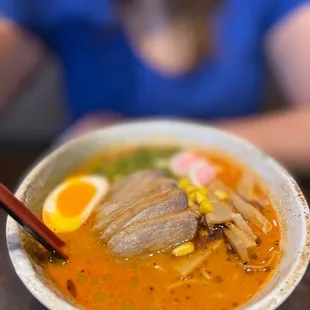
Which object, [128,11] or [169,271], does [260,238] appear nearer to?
[169,271]

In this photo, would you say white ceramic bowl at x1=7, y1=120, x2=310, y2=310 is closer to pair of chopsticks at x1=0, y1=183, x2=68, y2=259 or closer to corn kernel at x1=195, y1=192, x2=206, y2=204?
pair of chopsticks at x1=0, y1=183, x2=68, y2=259

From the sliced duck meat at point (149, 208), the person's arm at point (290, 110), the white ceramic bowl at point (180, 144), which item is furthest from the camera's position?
the person's arm at point (290, 110)

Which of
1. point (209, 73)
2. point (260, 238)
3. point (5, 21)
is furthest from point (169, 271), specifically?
point (5, 21)

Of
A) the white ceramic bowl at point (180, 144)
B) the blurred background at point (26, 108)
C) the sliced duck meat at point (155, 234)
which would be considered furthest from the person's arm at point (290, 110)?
the sliced duck meat at point (155, 234)

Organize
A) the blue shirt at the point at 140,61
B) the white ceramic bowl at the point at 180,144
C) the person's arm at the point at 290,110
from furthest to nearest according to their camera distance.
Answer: the blue shirt at the point at 140,61
the person's arm at the point at 290,110
the white ceramic bowl at the point at 180,144

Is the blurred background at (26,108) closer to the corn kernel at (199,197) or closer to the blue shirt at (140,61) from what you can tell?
the blue shirt at (140,61)

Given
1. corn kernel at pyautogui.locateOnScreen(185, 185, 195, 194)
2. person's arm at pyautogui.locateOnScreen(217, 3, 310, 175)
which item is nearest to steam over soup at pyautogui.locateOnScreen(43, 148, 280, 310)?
corn kernel at pyautogui.locateOnScreen(185, 185, 195, 194)
